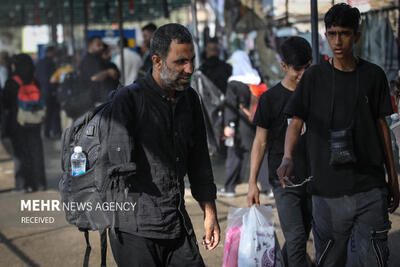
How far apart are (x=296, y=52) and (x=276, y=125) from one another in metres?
0.53

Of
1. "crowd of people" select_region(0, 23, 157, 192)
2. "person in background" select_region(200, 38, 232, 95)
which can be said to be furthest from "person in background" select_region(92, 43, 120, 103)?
"person in background" select_region(200, 38, 232, 95)

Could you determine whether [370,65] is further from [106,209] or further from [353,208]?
[106,209]

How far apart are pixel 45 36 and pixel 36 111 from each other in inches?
585

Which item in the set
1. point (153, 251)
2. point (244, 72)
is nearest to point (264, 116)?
point (153, 251)

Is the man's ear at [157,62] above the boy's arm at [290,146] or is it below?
above

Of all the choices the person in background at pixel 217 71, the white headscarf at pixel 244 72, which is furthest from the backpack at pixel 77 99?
the white headscarf at pixel 244 72

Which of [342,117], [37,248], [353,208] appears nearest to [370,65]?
[342,117]

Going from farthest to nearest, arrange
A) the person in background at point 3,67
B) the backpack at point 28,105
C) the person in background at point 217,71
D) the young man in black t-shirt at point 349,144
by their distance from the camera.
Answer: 1. the person in background at point 3,67
2. the person in background at point 217,71
3. the backpack at point 28,105
4. the young man in black t-shirt at point 349,144

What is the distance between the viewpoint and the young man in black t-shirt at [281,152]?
12.8 ft

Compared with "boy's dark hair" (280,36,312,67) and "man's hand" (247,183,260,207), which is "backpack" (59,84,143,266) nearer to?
"man's hand" (247,183,260,207)

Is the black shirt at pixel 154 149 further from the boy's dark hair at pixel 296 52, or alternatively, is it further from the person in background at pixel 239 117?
the person in background at pixel 239 117

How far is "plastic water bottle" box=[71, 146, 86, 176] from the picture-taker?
2.74 meters

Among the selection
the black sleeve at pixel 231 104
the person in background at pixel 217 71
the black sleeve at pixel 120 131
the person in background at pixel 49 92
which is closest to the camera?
the black sleeve at pixel 120 131

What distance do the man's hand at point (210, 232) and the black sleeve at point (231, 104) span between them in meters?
4.43
